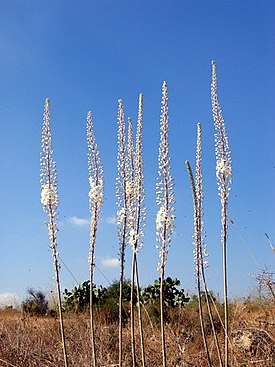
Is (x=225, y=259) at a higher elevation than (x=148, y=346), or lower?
higher

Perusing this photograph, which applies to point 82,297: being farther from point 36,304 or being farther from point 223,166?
point 223,166

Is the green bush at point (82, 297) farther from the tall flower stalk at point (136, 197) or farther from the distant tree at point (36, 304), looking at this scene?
the tall flower stalk at point (136, 197)

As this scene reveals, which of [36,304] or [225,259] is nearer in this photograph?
[225,259]

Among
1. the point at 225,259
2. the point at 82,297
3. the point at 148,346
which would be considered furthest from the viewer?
the point at 82,297

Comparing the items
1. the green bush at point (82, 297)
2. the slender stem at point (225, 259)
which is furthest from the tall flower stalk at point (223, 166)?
the green bush at point (82, 297)

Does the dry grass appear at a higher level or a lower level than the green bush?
lower

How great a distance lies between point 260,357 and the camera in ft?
28.6

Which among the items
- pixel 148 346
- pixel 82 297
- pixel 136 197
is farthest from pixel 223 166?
pixel 82 297

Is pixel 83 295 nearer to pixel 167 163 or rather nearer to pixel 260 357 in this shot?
pixel 260 357

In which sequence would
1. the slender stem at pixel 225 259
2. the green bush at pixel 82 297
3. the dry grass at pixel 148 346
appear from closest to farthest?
1. the slender stem at pixel 225 259
2. the dry grass at pixel 148 346
3. the green bush at pixel 82 297

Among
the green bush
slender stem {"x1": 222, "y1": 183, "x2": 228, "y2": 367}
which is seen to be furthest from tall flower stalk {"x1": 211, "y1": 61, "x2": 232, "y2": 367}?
the green bush

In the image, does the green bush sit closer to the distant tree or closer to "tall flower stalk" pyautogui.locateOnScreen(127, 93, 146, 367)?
the distant tree

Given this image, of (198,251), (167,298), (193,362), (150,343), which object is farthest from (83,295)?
(198,251)

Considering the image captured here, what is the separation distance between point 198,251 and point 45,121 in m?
2.06
